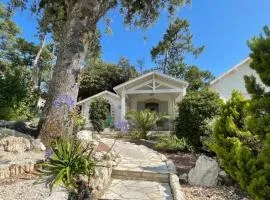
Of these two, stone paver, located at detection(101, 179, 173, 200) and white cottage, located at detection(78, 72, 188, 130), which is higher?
white cottage, located at detection(78, 72, 188, 130)

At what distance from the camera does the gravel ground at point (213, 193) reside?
6.05 meters

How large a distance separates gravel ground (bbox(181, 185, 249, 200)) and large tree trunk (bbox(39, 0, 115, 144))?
359 centimetres

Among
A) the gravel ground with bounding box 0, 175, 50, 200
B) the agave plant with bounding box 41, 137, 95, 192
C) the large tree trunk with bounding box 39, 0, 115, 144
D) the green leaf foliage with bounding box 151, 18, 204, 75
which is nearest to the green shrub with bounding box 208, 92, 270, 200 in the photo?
the agave plant with bounding box 41, 137, 95, 192

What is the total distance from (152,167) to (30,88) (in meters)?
10.5

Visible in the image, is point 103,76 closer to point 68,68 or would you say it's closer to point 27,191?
point 68,68

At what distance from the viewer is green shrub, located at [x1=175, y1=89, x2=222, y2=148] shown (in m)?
10.6

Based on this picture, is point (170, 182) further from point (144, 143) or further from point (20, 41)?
point (20, 41)

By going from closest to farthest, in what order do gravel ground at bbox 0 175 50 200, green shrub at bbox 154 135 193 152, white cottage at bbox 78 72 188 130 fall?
1. gravel ground at bbox 0 175 50 200
2. green shrub at bbox 154 135 193 152
3. white cottage at bbox 78 72 188 130

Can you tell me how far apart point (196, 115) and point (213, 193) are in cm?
478

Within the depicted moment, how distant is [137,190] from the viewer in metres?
6.26

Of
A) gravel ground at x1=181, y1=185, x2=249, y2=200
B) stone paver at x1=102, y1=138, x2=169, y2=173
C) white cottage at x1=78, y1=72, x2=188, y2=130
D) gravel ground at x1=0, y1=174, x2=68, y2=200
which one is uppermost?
white cottage at x1=78, y1=72, x2=188, y2=130

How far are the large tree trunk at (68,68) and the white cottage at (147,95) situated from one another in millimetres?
10176

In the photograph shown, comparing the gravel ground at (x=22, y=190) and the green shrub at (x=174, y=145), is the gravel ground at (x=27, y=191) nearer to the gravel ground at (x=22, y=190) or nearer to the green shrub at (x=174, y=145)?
the gravel ground at (x=22, y=190)

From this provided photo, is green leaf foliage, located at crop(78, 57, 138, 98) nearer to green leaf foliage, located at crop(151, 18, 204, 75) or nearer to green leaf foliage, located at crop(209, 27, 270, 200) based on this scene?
green leaf foliage, located at crop(151, 18, 204, 75)
